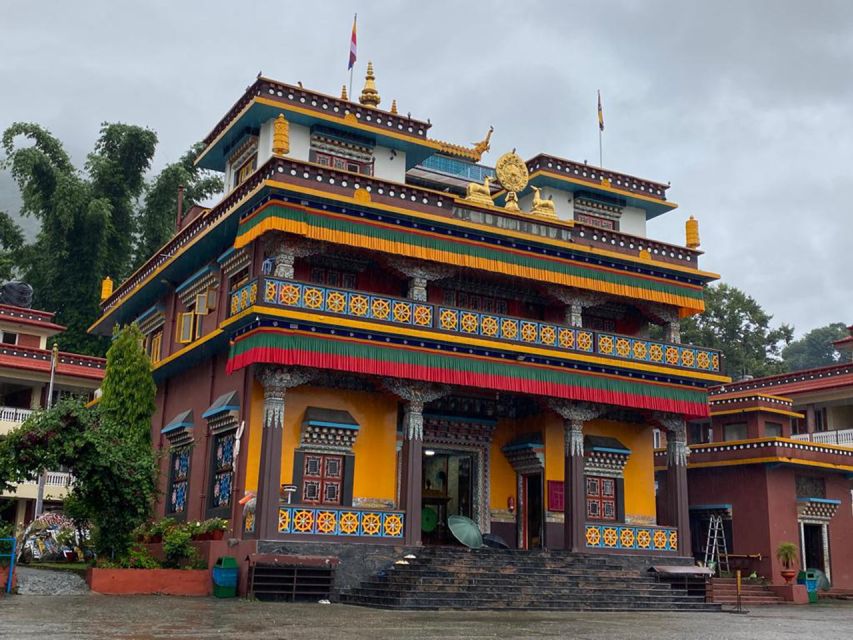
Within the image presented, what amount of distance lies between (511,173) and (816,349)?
73942 millimetres

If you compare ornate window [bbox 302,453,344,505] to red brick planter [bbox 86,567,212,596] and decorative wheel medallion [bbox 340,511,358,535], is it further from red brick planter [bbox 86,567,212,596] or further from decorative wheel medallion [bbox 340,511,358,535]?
red brick planter [bbox 86,567,212,596]

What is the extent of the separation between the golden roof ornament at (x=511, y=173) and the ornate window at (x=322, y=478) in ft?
30.0

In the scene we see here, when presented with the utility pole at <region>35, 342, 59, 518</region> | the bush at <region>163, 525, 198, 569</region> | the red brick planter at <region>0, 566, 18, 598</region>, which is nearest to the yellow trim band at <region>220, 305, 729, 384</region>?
the bush at <region>163, 525, 198, 569</region>

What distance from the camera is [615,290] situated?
25.8 meters

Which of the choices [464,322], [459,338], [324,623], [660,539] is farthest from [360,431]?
[324,623]

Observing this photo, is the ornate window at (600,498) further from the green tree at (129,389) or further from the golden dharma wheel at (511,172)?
the green tree at (129,389)

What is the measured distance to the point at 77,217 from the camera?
45969 millimetres

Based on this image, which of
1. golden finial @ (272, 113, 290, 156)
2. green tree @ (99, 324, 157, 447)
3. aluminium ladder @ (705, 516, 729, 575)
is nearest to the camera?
golden finial @ (272, 113, 290, 156)

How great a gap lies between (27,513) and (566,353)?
2291 cm

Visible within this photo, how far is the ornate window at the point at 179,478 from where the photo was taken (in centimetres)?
2535

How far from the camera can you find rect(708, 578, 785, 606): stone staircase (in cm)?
2508

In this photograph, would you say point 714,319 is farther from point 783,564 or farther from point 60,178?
point 60,178

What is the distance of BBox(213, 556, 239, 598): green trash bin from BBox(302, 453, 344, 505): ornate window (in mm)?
2560

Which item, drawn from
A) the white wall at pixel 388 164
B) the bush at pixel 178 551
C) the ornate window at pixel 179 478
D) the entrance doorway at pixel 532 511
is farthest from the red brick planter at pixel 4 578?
the white wall at pixel 388 164
